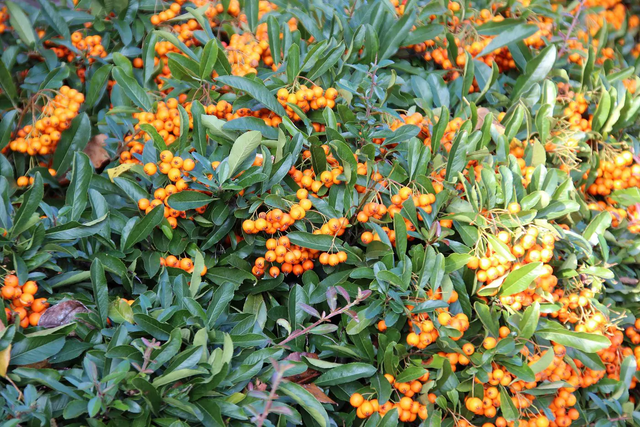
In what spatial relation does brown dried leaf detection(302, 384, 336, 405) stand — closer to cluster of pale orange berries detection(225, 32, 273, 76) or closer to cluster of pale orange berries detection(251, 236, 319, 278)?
cluster of pale orange berries detection(251, 236, 319, 278)

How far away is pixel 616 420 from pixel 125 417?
209 cm

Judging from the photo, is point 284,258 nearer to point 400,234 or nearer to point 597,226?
point 400,234

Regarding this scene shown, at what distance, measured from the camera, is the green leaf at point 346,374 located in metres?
2.05

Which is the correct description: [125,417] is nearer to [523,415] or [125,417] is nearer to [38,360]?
[38,360]

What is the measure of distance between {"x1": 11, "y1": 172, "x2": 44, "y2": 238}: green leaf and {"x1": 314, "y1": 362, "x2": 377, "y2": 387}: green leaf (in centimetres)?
126

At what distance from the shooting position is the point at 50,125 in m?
2.59

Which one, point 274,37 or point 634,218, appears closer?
point 274,37

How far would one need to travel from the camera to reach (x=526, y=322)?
214 centimetres

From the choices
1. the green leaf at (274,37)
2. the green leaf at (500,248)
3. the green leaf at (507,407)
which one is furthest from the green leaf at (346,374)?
the green leaf at (274,37)

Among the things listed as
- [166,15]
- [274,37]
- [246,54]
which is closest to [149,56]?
[166,15]

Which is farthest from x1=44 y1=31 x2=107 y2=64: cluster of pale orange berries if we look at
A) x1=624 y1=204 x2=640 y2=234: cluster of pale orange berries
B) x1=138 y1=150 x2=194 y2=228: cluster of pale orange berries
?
x1=624 y1=204 x2=640 y2=234: cluster of pale orange berries

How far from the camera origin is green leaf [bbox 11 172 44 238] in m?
2.08

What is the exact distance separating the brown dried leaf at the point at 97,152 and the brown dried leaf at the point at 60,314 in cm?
91

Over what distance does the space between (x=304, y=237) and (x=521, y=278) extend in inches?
33.9
